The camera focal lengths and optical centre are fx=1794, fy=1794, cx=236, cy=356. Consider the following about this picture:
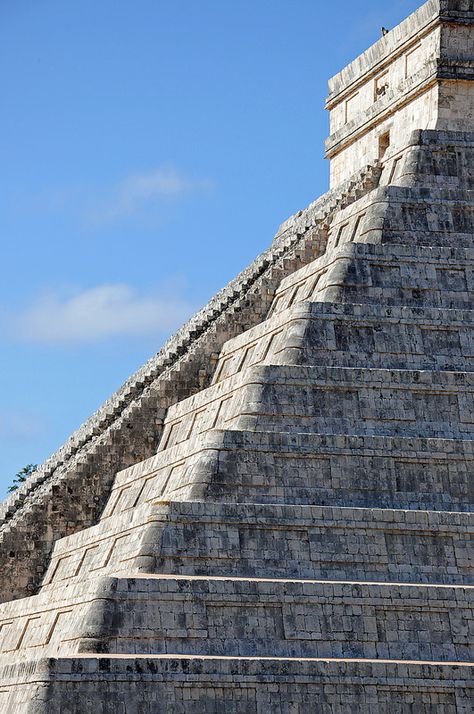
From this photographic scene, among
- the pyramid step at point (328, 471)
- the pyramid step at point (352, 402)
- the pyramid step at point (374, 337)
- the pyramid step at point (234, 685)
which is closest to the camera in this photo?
the pyramid step at point (234, 685)

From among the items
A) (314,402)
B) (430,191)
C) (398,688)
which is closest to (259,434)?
(314,402)

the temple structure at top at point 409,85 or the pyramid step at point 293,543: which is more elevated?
the temple structure at top at point 409,85

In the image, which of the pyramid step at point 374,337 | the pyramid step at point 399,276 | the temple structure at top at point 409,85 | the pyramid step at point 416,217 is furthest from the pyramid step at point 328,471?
the temple structure at top at point 409,85

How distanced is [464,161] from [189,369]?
6.62 meters

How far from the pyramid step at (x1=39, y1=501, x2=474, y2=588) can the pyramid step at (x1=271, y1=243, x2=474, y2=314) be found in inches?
183

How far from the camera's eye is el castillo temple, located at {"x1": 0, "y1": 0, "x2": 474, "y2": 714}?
25.7 metres

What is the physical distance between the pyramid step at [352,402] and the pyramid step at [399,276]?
1915 mm

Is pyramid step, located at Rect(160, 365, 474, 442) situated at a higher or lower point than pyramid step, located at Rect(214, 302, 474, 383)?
lower

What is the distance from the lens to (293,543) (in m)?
27.7

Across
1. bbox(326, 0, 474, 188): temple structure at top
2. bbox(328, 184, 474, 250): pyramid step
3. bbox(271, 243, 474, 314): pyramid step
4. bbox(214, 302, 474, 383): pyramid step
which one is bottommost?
bbox(214, 302, 474, 383): pyramid step

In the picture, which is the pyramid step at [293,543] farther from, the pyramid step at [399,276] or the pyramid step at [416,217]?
the pyramid step at [416,217]

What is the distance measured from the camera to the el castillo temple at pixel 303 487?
25.7m

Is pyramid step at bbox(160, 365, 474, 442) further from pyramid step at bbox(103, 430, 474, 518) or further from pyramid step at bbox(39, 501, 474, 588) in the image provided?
pyramid step at bbox(39, 501, 474, 588)

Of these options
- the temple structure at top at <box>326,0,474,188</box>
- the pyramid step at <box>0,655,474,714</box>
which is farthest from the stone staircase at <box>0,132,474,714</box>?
the temple structure at top at <box>326,0,474,188</box>
